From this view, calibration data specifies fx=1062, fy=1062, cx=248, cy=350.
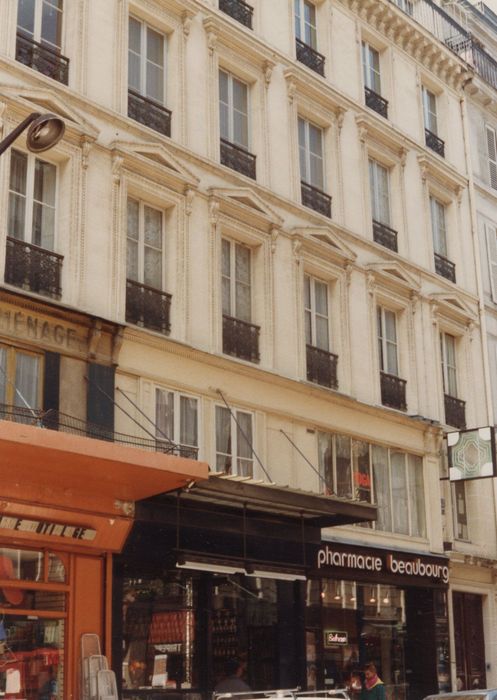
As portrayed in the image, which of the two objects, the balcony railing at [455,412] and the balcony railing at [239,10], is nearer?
the balcony railing at [239,10]

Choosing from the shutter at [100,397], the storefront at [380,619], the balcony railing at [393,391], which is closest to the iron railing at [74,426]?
the shutter at [100,397]

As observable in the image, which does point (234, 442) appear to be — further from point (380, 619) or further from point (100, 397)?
point (380, 619)

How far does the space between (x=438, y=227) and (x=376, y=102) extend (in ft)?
11.3

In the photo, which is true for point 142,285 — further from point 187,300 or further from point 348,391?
point 348,391

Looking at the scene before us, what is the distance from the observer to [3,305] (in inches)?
586

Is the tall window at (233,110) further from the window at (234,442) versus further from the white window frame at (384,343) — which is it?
the window at (234,442)

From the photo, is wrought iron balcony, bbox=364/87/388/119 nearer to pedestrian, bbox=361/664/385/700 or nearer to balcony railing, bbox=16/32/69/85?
balcony railing, bbox=16/32/69/85

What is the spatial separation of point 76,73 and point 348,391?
8.00 meters

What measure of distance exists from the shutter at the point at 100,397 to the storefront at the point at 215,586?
1444mm

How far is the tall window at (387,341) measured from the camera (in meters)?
22.6

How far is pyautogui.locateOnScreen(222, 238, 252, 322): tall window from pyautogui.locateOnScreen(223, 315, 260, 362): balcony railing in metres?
0.23

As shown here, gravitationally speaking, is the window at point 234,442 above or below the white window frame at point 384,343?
below

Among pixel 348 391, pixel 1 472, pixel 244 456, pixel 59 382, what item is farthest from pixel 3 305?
pixel 348 391

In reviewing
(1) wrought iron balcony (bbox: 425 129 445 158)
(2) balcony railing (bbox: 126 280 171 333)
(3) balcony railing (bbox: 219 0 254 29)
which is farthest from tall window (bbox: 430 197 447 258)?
(2) balcony railing (bbox: 126 280 171 333)
